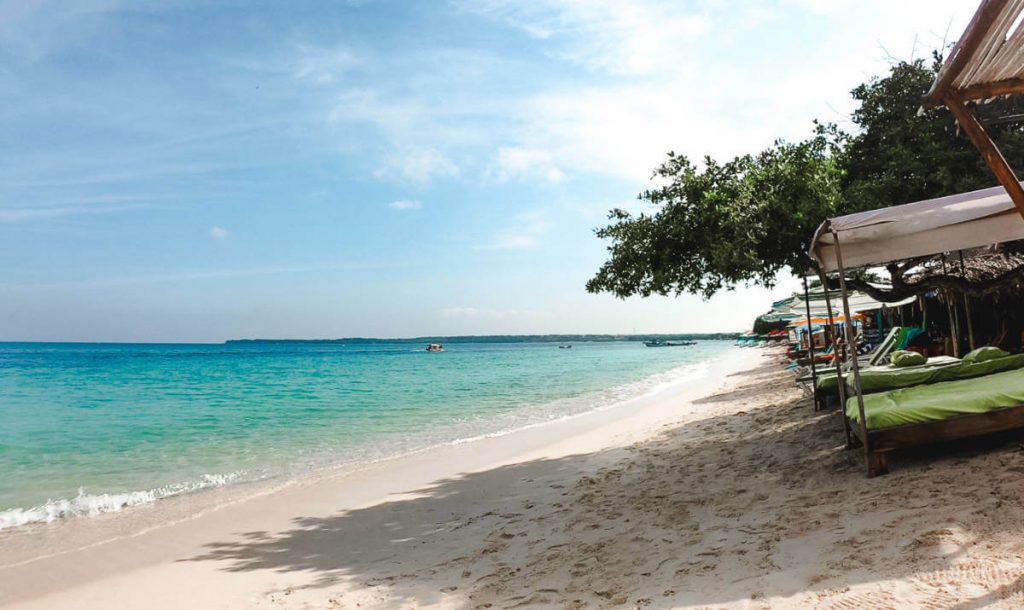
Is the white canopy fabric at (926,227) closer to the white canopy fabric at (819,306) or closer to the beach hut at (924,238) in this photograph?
the beach hut at (924,238)

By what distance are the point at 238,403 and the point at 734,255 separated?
984 inches

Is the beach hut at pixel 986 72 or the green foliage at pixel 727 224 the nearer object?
the beach hut at pixel 986 72

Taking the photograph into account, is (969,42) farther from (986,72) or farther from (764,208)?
(764,208)

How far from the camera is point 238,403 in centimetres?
2744

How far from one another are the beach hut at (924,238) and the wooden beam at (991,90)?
91.7 inches

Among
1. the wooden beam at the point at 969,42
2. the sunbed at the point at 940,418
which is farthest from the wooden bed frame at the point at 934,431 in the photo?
the wooden beam at the point at 969,42

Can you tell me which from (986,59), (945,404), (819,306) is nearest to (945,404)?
(945,404)

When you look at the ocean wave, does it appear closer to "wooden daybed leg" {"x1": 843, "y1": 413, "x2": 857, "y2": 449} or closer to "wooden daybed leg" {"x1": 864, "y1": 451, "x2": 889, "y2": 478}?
"wooden daybed leg" {"x1": 843, "y1": 413, "x2": 857, "y2": 449}

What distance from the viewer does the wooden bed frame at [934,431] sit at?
5.61 meters

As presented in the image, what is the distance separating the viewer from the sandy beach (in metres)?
3.91

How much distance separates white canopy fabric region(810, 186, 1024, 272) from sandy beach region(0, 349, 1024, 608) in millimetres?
1887

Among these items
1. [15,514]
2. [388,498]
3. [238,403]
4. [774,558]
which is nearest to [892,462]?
[774,558]

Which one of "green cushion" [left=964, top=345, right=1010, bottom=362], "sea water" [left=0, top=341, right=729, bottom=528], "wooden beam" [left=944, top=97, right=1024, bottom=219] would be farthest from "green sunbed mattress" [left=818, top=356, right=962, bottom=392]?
"sea water" [left=0, top=341, right=729, bottom=528]

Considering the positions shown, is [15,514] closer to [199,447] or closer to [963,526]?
[199,447]
